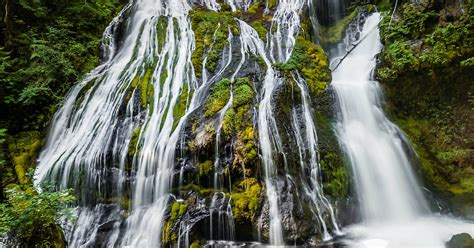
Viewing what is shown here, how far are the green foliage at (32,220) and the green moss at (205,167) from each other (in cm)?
256

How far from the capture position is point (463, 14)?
27.6 ft

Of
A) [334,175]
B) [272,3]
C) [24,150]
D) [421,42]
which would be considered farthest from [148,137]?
[272,3]

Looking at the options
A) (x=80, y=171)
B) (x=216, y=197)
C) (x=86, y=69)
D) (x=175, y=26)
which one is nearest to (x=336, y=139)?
(x=216, y=197)

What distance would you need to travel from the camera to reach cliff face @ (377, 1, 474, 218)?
25.8ft

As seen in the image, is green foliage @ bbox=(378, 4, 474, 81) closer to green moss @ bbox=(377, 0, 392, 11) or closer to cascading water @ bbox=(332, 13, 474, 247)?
cascading water @ bbox=(332, 13, 474, 247)

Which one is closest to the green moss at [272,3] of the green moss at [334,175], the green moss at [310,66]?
the green moss at [310,66]

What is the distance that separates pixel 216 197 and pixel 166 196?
1120 mm

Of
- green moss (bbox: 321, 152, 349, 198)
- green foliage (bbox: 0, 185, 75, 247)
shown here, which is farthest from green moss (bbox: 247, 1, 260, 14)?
green foliage (bbox: 0, 185, 75, 247)

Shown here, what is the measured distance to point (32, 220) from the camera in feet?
14.0

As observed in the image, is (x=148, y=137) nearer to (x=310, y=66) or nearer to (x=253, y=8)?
(x=310, y=66)

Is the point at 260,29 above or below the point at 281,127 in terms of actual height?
above

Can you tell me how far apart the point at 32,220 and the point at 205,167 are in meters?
3.12

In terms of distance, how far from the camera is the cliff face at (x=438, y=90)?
787 cm

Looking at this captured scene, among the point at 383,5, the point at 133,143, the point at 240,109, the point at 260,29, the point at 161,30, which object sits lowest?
the point at 133,143
